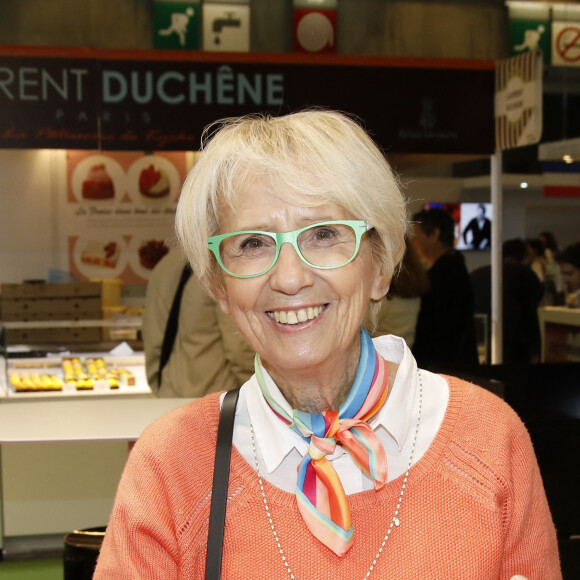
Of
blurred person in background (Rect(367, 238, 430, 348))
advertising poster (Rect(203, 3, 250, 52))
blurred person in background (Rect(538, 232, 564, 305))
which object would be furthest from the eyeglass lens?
advertising poster (Rect(203, 3, 250, 52))

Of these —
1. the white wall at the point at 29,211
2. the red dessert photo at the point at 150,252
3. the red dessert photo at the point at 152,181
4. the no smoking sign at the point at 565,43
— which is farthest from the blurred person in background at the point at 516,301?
the white wall at the point at 29,211

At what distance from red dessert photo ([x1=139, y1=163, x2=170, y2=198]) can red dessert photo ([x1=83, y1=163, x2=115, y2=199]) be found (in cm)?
27

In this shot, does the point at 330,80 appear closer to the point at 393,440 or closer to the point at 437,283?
the point at 437,283

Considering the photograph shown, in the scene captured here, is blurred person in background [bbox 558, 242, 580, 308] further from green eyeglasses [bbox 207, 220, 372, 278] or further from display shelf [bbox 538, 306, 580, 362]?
green eyeglasses [bbox 207, 220, 372, 278]

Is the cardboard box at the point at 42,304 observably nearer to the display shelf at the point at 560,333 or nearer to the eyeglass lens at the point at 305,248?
the display shelf at the point at 560,333

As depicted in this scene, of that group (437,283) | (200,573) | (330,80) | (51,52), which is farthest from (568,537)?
(51,52)

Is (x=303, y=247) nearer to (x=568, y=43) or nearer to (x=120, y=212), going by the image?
(x=120, y=212)

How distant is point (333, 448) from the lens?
147 cm

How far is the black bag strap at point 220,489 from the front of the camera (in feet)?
4.64

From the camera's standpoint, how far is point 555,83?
23.6 ft

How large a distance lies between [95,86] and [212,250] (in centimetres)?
446

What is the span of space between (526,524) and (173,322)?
259 cm

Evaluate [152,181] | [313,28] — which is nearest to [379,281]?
[152,181]

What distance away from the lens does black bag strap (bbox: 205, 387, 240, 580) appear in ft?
4.64
